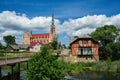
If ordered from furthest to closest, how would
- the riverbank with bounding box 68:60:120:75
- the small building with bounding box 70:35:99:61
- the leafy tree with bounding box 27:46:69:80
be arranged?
the small building with bounding box 70:35:99:61, the riverbank with bounding box 68:60:120:75, the leafy tree with bounding box 27:46:69:80

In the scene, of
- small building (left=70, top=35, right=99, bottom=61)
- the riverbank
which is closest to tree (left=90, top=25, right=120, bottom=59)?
small building (left=70, top=35, right=99, bottom=61)

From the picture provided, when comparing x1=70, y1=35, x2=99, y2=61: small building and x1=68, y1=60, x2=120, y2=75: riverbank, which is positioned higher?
x1=70, y1=35, x2=99, y2=61: small building

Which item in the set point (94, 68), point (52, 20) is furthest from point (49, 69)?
point (52, 20)

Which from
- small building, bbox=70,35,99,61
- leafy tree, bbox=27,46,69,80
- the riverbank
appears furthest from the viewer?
small building, bbox=70,35,99,61

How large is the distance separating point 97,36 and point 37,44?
6557cm

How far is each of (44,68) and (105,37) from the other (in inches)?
2404

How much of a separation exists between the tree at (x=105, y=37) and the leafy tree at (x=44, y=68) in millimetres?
57863

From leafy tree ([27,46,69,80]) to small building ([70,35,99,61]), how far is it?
5711cm

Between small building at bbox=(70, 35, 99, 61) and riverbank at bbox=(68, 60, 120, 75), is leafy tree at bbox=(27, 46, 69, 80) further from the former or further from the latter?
small building at bbox=(70, 35, 99, 61)

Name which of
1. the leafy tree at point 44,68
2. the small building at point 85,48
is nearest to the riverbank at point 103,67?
the small building at point 85,48

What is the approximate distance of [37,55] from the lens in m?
33.4

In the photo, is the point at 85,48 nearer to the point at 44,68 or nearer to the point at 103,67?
the point at 103,67

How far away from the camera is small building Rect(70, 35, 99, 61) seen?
89875mm

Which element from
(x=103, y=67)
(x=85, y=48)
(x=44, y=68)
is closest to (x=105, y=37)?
(x=85, y=48)
